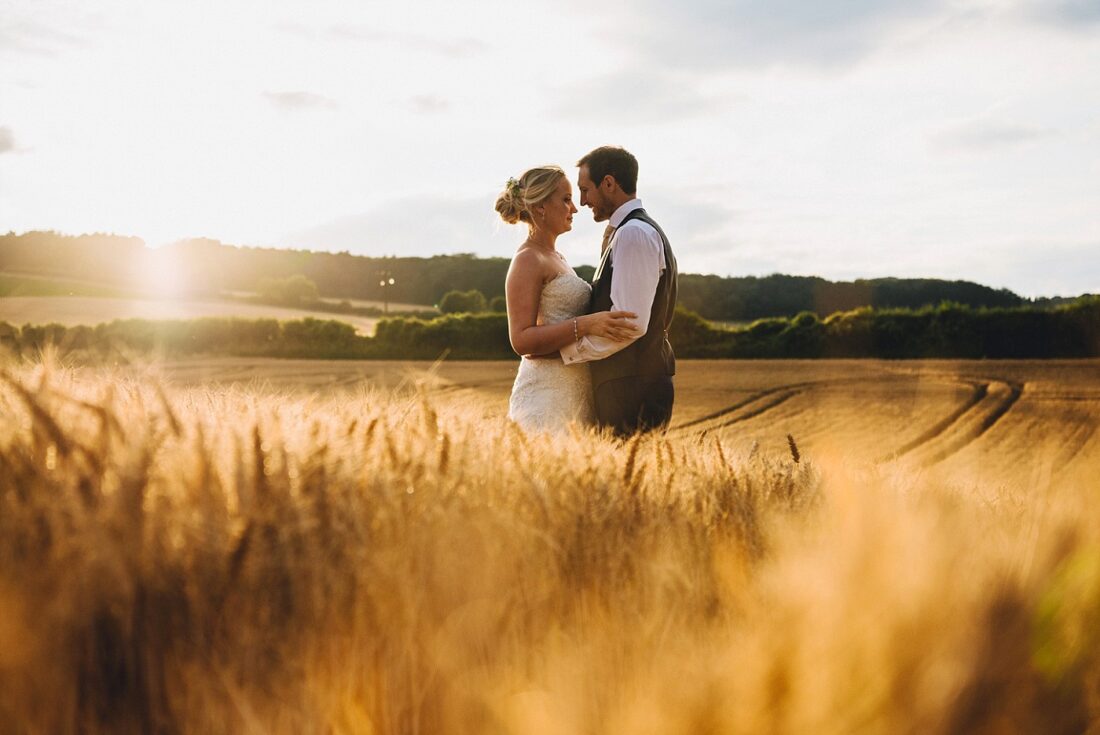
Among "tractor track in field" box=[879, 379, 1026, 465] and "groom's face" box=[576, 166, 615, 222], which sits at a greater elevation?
"groom's face" box=[576, 166, 615, 222]

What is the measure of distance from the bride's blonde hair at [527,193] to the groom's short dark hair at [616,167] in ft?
0.74

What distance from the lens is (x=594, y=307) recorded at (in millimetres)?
5359

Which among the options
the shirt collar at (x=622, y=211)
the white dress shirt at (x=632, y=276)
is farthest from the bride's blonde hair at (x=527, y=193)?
the white dress shirt at (x=632, y=276)

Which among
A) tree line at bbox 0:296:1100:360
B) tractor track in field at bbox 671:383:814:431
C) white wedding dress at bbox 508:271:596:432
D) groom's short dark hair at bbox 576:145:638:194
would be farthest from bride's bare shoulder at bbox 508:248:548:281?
tree line at bbox 0:296:1100:360

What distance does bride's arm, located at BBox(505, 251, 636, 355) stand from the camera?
513cm

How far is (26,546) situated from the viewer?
1.47 meters

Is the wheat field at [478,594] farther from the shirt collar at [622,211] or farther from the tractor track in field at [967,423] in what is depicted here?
the tractor track in field at [967,423]

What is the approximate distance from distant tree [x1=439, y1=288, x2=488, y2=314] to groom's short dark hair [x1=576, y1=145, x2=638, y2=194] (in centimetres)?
4943

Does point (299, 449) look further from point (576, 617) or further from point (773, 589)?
point (773, 589)

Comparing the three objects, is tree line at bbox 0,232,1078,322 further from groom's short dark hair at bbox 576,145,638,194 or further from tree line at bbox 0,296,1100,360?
groom's short dark hair at bbox 576,145,638,194

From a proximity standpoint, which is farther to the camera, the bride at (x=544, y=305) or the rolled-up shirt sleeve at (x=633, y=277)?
the bride at (x=544, y=305)

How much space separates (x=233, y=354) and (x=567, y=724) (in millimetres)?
38562

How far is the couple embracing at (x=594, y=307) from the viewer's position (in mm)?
5043

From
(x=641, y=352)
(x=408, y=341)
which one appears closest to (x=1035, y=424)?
(x=641, y=352)
